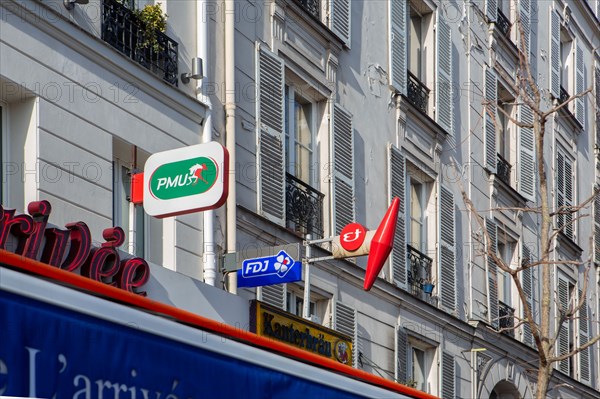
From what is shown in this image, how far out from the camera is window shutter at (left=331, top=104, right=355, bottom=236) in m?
15.1

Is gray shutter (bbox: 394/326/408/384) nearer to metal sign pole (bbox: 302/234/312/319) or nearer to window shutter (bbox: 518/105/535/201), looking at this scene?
metal sign pole (bbox: 302/234/312/319)

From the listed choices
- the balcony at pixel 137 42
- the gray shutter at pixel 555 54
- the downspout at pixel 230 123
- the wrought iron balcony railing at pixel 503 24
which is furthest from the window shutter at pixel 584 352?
the balcony at pixel 137 42

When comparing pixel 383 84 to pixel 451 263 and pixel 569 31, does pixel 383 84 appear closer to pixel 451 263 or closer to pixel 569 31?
pixel 451 263

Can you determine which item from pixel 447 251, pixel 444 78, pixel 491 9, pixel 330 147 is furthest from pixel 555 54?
pixel 330 147

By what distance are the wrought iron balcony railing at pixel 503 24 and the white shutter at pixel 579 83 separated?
208 inches

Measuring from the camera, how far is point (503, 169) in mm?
21984

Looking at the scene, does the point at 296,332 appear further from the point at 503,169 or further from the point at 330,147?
the point at 503,169

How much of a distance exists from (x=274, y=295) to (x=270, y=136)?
1.76 m

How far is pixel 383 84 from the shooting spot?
16969 millimetres

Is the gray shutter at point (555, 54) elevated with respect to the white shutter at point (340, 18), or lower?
elevated

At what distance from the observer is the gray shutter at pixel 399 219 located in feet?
54.5

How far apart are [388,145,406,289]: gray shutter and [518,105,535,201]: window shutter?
5792mm

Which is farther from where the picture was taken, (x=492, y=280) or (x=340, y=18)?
(x=492, y=280)

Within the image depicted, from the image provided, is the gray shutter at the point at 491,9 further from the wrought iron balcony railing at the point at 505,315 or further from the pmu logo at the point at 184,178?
the pmu logo at the point at 184,178
